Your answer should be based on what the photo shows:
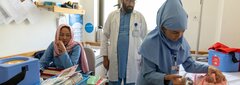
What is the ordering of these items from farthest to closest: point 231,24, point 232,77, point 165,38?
1. point 231,24
2. point 232,77
3. point 165,38

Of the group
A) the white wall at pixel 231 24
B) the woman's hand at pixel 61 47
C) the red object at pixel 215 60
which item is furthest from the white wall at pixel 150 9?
the woman's hand at pixel 61 47

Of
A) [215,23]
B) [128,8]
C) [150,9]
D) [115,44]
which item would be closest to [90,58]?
[115,44]

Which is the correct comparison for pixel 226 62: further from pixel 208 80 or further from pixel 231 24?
pixel 208 80

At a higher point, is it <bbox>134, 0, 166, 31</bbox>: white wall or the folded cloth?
<bbox>134, 0, 166, 31</bbox>: white wall

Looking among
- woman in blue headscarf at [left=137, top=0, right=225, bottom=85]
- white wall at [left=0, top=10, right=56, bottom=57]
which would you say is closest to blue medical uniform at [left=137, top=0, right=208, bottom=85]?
woman in blue headscarf at [left=137, top=0, right=225, bottom=85]

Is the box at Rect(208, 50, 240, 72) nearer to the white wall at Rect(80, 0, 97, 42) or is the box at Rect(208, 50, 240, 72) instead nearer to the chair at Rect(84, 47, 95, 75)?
the chair at Rect(84, 47, 95, 75)

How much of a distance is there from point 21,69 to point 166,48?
2.43ft

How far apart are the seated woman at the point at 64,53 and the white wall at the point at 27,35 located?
353 millimetres

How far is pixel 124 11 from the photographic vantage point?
2.22 meters

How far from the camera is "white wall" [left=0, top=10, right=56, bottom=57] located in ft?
6.59

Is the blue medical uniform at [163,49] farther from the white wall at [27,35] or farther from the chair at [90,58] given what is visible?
the white wall at [27,35]

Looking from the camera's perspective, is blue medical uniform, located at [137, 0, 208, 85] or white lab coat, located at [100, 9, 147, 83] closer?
blue medical uniform, located at [137, 0, 208, 85]

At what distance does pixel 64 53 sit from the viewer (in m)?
1.88

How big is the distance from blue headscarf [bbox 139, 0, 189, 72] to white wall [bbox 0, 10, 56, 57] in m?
1.48
